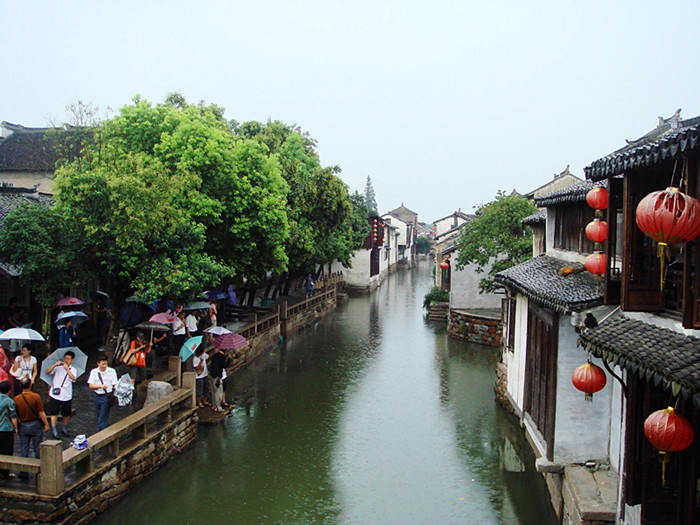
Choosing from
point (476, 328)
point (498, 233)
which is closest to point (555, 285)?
point (498, 233)

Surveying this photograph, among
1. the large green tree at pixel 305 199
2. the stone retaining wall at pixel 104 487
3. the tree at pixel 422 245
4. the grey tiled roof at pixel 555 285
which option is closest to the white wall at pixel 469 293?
the large green tree at pixel 305 199

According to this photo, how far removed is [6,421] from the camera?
26.5 ft

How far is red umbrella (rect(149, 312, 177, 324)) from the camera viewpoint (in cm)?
1313

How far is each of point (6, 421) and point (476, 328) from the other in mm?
17420

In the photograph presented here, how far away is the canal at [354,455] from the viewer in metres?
9.26

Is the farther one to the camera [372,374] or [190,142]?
[372,374]

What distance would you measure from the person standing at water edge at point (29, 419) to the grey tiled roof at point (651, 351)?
286 inches

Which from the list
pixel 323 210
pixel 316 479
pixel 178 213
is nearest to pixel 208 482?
pixel 316 479

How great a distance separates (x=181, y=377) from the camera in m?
12.8

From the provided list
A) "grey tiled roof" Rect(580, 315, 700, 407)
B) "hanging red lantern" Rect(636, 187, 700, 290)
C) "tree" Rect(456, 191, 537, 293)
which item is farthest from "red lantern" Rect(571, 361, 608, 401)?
"tree" Rect(456, 191, 537, 293)

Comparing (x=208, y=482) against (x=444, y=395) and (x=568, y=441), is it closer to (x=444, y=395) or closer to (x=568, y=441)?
(x=568, y=441)

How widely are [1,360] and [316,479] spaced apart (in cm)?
578

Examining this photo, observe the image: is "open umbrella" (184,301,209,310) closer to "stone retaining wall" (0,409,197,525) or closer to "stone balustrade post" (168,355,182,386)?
"stone balustrade post" (168,355,182,386)

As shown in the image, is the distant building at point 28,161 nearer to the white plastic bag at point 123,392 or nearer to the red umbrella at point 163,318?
the red umbrella at point 163,318
